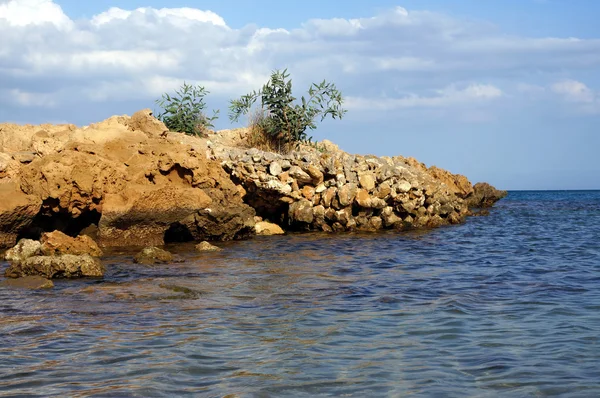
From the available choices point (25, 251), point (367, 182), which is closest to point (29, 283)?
point (25, 251)

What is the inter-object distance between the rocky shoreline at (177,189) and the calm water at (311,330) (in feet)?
9.94

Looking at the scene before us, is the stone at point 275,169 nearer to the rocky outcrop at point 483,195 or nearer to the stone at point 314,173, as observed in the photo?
the stone at point 314,173

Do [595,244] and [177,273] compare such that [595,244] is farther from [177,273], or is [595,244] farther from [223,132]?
[223,132]

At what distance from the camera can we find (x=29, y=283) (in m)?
11.1

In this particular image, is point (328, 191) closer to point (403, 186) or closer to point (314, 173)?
point (314, 173)

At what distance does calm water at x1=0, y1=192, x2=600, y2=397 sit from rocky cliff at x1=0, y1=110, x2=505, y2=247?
3074 millimetres

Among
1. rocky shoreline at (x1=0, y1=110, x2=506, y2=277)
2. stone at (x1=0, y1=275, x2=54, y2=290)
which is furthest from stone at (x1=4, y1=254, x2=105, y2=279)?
stone at (x1=0, y1=275, x2=54, y2=290)

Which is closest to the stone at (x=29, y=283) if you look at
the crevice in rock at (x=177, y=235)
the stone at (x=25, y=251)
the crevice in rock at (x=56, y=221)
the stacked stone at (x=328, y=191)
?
the stone at (x=25, y=251)

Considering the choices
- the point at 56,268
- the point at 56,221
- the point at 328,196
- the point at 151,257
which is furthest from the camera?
the point at 328,196

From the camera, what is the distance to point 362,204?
21234 mm

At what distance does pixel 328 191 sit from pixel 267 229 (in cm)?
234

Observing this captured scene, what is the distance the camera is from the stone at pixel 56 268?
39.0 feet

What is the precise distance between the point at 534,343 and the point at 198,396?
3838 millimetres

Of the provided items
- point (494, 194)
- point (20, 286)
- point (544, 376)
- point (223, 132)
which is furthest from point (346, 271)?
point (494, 194)
